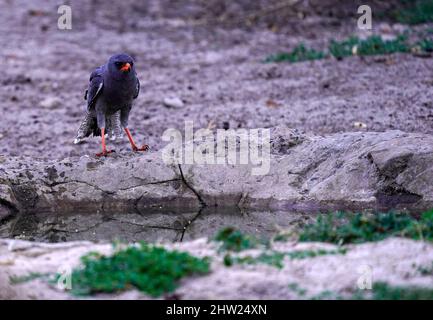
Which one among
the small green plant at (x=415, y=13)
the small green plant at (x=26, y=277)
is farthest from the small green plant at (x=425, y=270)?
the small green plant at (x=415, y=13)

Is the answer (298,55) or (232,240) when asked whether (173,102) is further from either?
(232,240)

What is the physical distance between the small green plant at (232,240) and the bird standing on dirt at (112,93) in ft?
8.91

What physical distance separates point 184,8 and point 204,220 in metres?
10.9

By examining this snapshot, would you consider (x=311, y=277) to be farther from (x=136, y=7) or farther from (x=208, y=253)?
(x=136, y=7)

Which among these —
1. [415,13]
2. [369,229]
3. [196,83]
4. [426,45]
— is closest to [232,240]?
[369,229]

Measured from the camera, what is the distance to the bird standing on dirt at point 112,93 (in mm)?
8727

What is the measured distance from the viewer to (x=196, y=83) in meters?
13.3

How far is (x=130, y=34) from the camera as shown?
16438 millimetres

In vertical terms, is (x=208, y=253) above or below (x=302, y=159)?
below

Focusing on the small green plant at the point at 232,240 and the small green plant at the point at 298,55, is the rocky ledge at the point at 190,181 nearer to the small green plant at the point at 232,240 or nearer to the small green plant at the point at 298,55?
the small green plant at the point at 232,240

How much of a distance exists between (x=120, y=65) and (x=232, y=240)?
3.23m

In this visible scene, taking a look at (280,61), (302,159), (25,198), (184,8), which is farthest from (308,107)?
(184,8)

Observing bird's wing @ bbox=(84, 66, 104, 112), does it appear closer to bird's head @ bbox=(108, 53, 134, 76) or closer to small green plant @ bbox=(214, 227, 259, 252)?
bird's head @ bbox=(108, 53, 134, 76)

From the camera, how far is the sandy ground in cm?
1109
